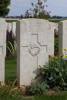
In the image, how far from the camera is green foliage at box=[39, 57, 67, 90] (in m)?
A: 6.82

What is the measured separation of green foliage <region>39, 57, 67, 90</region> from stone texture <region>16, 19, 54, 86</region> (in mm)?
239

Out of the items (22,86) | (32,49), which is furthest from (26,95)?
(32,49)

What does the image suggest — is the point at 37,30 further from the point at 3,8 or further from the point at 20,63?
the point at 3,8

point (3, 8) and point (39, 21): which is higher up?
point (3, 8)

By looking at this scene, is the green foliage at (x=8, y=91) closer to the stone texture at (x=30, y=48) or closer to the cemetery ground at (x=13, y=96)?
the cemetery ground at (x=13, y=96)

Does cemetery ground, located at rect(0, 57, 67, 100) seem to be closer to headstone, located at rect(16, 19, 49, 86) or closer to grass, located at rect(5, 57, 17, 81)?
grass, located at rect(5, 57, 17, 81)

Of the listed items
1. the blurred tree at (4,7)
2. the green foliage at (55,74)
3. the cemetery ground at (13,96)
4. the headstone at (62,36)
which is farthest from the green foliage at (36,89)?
the blurred tree at (4,7)

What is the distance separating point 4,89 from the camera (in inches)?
235

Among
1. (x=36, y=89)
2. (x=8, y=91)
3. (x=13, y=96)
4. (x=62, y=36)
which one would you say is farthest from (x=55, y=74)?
(x=62, y=36)

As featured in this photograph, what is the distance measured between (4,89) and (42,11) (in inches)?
551

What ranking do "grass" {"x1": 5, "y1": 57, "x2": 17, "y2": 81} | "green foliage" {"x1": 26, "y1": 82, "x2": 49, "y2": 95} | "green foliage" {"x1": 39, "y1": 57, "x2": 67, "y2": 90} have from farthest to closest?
"grass" {"x1": 5, "y1": 57, "x2": 17, "y2": 81} < "green foliage" {"x1": 39, "y1": 57, "x2": 67, "y2": 90} < "green foliage" {"x1": 26, "y1": 82, "x2": 49, "y2": 95}

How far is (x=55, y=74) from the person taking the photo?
22.4 feet

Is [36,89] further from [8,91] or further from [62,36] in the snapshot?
[62,36]

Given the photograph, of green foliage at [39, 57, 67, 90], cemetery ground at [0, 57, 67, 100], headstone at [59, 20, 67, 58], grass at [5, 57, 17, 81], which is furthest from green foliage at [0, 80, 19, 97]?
headstone at [59, 20, 67, 58]
